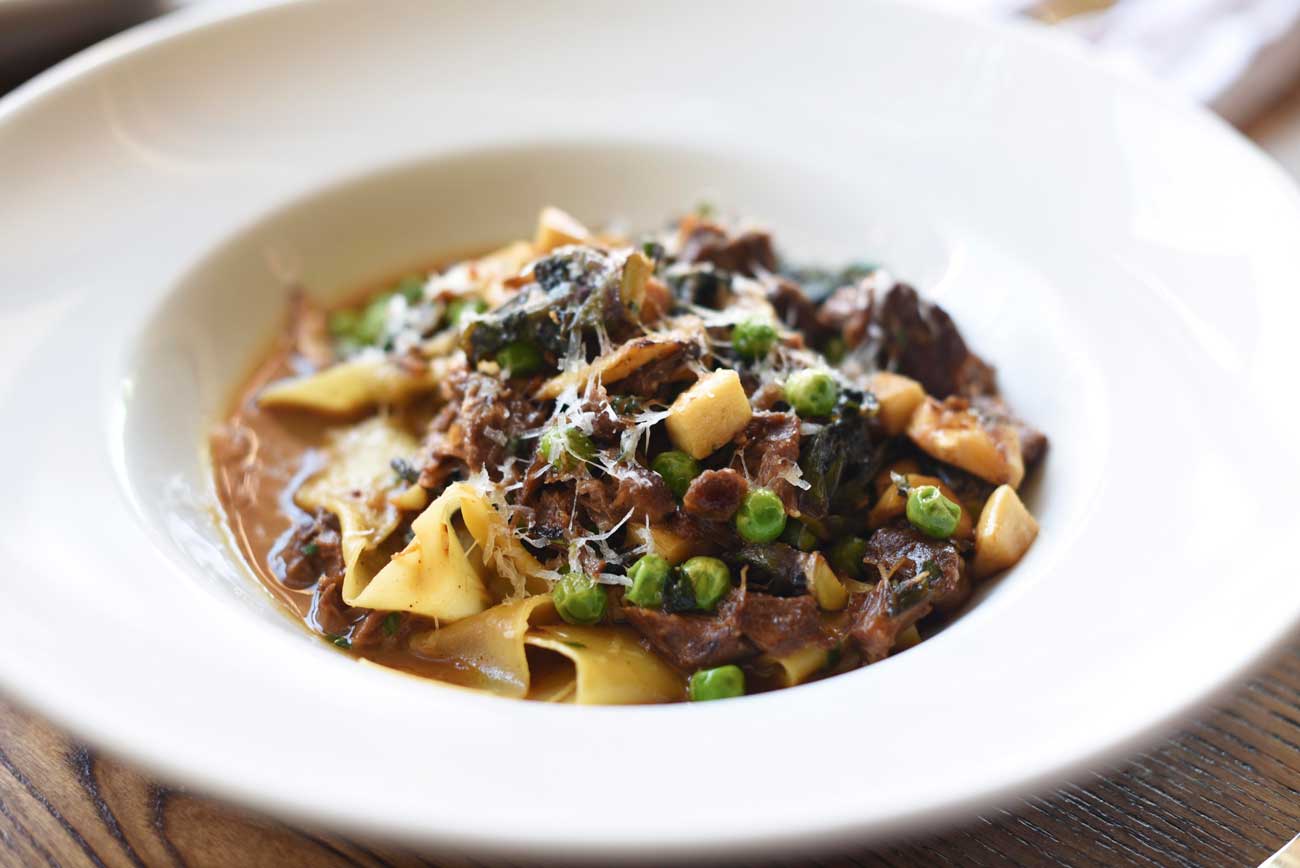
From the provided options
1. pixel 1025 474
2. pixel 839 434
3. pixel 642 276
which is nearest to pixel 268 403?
pixel 642 276

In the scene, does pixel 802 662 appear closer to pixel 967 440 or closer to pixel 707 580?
A: pixel 707 580

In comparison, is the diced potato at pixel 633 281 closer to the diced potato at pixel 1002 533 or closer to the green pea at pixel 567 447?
the green pea at pixel 567 447

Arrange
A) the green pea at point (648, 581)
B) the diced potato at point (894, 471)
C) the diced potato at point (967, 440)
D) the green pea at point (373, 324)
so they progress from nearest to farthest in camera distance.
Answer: the green pea at point (648, 581)
the diced potato at point (967, 440)
the diced potato at point (894, 471)
the green pea at point (373, 324)

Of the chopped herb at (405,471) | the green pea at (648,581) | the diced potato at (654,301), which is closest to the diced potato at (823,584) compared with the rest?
the green pea at (648,581)

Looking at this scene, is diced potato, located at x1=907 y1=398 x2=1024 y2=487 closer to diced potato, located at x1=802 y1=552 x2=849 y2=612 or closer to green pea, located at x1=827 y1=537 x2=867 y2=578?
green pea, located at x1=827 y1=537 x2=867 y2=578

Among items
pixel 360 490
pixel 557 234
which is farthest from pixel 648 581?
→ pixel 557 234

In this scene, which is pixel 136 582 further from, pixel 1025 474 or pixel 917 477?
pixel 1025 474
